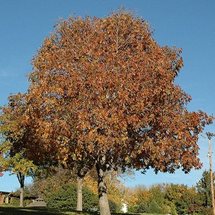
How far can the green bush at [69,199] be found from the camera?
7319cm

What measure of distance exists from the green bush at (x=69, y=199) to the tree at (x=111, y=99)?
41.4m

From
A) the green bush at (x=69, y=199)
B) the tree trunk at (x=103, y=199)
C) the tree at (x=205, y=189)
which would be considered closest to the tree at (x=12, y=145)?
the tree trunk at (x=103, y=199)

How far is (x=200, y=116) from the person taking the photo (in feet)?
108

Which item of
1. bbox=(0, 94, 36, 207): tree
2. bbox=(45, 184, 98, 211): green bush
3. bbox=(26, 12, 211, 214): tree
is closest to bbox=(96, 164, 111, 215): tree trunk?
bbox=(26, 12, 211, 214): tree

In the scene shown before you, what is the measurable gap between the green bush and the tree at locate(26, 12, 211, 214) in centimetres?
4136

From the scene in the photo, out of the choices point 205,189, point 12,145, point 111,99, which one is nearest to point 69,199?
point 12,145

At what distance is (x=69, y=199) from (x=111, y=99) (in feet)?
161

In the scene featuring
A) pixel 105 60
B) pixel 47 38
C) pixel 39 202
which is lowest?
pixel 39 202

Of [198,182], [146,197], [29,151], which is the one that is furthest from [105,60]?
[146,197]

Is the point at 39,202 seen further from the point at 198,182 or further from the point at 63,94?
the point at 63,94

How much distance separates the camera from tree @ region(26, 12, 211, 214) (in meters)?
27.6

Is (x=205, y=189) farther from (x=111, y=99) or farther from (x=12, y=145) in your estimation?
(x=111, y=99)

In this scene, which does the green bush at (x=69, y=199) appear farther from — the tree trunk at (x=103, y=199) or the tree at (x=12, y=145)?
the tree trunk at (x=103, y=199)

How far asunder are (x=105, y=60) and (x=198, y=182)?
78774 mm
